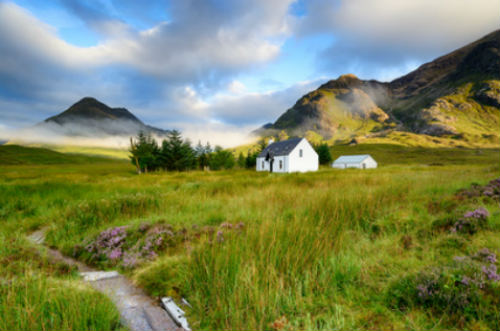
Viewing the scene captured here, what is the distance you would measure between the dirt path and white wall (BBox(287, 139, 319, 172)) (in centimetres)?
4195

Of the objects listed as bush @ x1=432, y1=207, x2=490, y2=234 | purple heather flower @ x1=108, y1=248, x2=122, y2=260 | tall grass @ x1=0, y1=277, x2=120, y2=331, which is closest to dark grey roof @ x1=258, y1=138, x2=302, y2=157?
bush @ x1=432, y1=207, x2=490, y2=234

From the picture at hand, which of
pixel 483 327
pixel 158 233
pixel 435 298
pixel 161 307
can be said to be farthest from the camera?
pixel 158 233

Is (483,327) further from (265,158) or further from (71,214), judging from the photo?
(265,158)

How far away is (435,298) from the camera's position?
8.24 ft

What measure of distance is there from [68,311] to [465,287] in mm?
4358

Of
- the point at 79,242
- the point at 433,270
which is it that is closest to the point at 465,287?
the point at 433,270

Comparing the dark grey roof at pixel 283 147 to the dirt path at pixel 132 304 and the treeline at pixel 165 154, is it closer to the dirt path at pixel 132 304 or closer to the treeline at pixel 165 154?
the treeline at pixel 165 154

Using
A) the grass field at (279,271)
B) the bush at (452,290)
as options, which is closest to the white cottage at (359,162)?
the grass field at (279,271)

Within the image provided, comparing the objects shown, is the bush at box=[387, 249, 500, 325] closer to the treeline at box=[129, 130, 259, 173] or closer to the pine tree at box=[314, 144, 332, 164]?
the treeline at box=[129, 130, 259, 173]

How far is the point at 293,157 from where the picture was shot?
45.0 m

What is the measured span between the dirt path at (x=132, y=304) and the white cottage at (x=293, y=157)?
4193cm

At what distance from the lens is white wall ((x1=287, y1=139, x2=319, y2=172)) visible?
147 feet

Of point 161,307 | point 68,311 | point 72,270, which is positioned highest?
point 68,311

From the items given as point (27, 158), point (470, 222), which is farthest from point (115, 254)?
point (27, 158)
